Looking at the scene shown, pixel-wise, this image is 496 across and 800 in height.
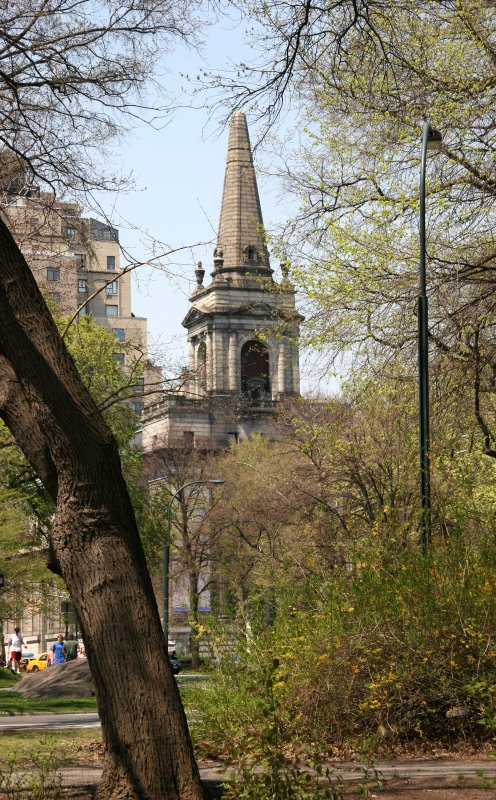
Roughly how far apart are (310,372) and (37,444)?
589 inches

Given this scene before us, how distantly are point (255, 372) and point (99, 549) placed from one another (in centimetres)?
10501

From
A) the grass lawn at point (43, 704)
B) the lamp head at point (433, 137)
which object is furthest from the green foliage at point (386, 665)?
the grass lawn at point (43, 704)

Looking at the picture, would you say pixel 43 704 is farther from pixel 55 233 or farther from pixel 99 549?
pixel 99 549

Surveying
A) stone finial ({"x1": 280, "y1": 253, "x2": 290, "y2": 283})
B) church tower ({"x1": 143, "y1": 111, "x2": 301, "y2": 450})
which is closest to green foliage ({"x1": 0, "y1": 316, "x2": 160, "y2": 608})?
stone finial ({"x1": 280, "y1": 253, "x2": 290, "y2": 283})

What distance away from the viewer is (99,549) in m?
7.68

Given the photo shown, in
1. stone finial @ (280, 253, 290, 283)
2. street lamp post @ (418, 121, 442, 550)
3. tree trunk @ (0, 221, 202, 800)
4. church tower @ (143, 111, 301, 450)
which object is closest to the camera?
tree trunk @ (0, 221, 202, 800)

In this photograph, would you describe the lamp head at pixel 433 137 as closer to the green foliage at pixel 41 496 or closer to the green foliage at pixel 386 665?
Answer: the green foliage at pixel 386 665

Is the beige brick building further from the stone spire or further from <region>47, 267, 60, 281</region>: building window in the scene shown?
the stone spire

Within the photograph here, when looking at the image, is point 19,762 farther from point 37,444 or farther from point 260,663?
point 37,444

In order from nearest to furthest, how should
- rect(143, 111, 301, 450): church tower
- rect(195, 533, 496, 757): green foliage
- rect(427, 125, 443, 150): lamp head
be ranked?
rect(195, 533, 496, 757): green foliage
rect(427, 125, 443, 150): lamp head
rect(143, 111, 301, 450): church tower

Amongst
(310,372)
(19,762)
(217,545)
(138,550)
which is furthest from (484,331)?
(217,545)

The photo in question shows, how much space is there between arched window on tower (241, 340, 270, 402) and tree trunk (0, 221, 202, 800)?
10085 cm

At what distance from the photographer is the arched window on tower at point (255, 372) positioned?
110438mm

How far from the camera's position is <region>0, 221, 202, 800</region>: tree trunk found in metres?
7.46
